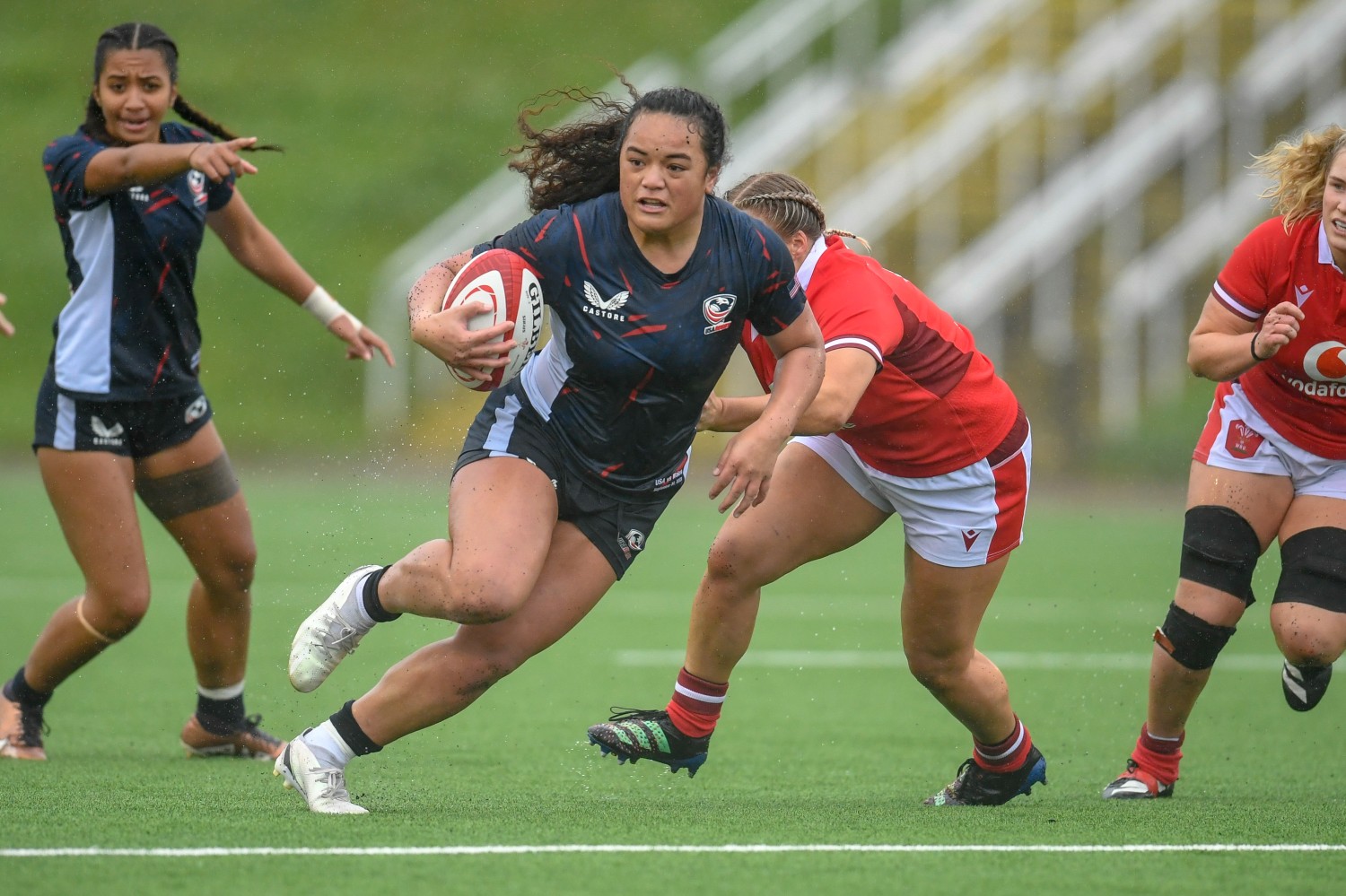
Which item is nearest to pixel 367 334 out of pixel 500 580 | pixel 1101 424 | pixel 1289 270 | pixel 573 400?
pixel 573 400

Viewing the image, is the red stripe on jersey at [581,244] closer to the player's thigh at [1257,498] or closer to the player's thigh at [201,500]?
the player's thigh at [201,500]

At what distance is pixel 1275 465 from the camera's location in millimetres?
5480

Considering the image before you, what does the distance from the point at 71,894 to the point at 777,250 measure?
7.99ft

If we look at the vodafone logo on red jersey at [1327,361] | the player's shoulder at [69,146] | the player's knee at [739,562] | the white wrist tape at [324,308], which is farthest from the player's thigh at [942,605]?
the player's shoulder at [69,146]

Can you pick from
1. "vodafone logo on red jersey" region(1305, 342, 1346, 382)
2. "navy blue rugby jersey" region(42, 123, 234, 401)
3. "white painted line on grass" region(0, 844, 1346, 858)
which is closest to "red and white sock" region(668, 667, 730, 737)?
"white painted line on grass" region(0, 844, 1346, 858)

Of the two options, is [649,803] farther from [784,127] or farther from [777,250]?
[784,127]

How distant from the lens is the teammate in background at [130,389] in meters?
5.48

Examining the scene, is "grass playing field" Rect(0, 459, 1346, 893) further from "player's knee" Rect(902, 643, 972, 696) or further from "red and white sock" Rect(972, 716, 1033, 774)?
"player's knee" Rect(902, 643, 972, 696)

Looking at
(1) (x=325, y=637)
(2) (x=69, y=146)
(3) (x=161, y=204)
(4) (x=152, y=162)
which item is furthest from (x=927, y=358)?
(2) (x=69, y=146)

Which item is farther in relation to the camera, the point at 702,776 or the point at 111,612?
the point at 702,776

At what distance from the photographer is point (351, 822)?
4.54 m

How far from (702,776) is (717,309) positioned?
6.27ft

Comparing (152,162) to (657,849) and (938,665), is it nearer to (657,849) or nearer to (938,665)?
(657,849)

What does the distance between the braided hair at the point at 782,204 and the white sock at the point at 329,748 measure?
6.47 feet
